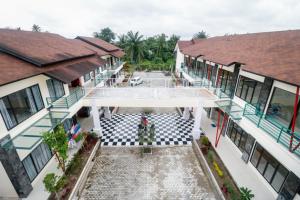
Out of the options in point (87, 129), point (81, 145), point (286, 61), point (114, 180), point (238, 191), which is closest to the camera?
point (286, 61)

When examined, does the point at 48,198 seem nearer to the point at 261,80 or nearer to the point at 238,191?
the point at 238,191

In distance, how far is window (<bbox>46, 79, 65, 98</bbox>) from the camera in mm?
10050

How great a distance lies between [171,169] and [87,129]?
9102 mm

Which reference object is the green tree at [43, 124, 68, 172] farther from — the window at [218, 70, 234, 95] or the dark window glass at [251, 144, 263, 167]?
the window at [218, 70, 234, 95]

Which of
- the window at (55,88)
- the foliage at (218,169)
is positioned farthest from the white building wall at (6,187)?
the foliage at (218,169)

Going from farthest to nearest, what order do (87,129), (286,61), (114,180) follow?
(87,129)
(114,180)
(286,61)

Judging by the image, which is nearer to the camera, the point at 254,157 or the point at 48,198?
the point at 48,198

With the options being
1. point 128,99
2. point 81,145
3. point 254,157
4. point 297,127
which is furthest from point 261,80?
point 81,145

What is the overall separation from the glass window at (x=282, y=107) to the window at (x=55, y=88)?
13372 mm

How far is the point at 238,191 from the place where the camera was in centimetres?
835

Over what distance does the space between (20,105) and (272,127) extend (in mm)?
13179

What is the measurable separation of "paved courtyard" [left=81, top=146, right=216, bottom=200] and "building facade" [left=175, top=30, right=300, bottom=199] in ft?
8.47

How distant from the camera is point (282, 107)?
24.8 ft

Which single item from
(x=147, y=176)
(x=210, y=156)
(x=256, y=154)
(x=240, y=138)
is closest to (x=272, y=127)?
(x=256, y=154)
